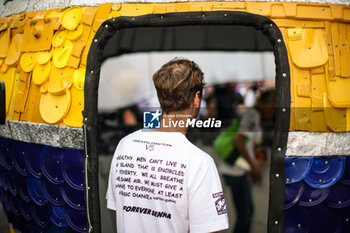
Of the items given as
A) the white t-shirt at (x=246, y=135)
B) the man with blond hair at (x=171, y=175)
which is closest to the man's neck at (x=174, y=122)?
the man with blond hair at (x=171, y=175)

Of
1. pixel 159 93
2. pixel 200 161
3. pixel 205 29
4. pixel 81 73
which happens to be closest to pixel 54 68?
pixel 81 73

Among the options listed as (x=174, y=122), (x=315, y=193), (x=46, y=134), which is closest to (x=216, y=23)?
(x=174, y=122)

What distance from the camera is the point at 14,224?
9.69 ft

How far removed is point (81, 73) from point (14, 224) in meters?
1.61

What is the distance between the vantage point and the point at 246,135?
372 cm

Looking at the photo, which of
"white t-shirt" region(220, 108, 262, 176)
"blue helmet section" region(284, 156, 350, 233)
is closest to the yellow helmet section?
"blue helmet section" region(284, 156, 350, 233)

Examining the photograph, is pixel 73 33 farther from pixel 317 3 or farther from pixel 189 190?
pixel 317 3

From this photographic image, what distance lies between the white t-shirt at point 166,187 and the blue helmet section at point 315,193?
0.68m

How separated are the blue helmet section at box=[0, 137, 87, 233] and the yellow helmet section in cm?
25

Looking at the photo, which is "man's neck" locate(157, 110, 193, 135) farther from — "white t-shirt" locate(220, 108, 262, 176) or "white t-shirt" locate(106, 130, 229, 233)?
"white t-shirt" locate(220, 108, 262, 176)

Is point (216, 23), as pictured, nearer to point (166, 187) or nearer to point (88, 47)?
point (88, 47)

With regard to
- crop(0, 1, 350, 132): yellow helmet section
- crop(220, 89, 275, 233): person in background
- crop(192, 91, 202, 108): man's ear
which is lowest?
crop(220, 89, 275, 233): person in background

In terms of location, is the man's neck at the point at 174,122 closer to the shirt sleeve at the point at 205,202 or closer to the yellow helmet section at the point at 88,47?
the shirt sleeve at the point at 205,202

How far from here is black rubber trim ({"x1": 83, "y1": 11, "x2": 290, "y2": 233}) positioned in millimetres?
2086
